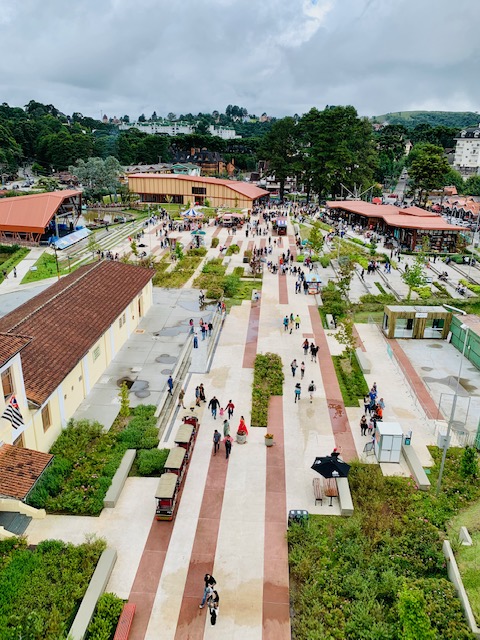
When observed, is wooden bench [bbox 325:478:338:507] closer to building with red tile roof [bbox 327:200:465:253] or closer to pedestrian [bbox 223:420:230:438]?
pedestrian [bbox 223:420:230:438]

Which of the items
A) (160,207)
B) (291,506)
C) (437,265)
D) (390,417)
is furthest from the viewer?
(160,207)

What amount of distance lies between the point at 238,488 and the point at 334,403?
7.96 m

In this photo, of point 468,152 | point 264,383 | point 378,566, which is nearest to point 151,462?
point 264,383

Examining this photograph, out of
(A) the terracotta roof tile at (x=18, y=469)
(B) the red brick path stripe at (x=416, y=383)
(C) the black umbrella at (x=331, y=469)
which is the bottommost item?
(B) the red brick path stripe at (x=416, y=383)

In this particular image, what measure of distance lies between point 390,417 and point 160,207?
6809 cm

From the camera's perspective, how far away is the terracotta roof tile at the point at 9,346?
1602 centimetres

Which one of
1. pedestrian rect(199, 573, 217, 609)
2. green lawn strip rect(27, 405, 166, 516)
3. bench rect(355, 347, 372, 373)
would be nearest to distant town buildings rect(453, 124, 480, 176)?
bench rect(355, 347, 372, 373)

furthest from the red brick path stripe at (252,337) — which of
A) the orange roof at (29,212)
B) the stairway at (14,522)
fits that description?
the orange roof at (29,212)

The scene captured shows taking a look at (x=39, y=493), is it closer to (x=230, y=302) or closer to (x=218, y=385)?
(x=218, y=385)

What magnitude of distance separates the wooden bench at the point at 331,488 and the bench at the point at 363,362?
1021 cm

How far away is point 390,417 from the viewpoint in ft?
76.3

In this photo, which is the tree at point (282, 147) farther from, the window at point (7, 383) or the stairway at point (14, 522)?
the stairway at point (14, 522)

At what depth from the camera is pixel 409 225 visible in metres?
57.0

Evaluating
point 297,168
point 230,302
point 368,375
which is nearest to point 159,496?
→ point 368,375
